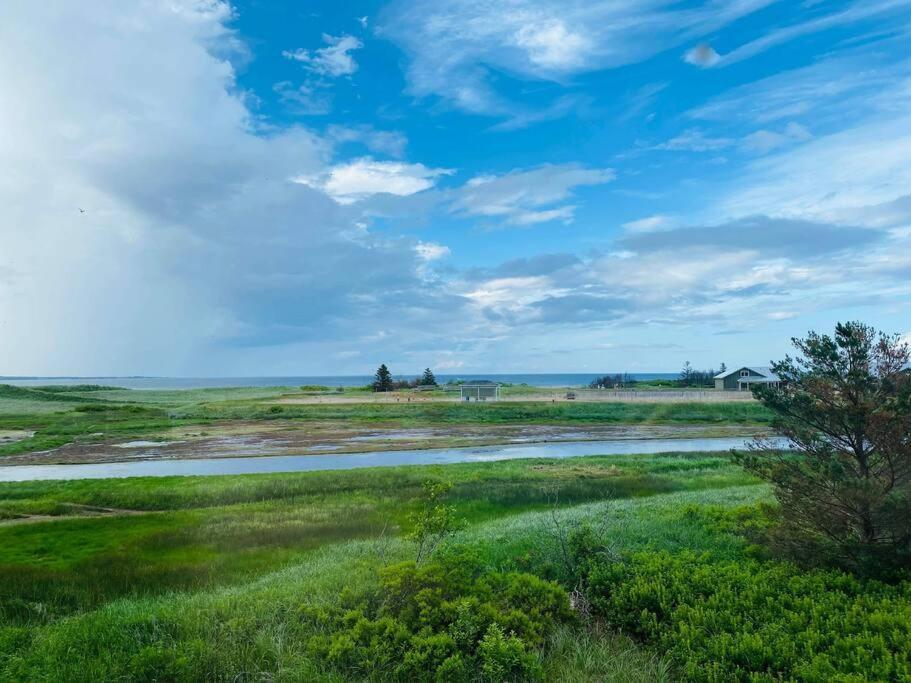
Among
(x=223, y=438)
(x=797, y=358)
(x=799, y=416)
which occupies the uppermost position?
(x=797, y=358)

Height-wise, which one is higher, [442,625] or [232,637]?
[442,625]

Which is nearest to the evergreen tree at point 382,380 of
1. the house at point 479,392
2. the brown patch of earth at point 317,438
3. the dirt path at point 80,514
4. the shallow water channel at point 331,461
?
the house at point 479,392

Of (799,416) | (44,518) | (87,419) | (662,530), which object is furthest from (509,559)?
(87,419)

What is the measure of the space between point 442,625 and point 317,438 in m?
39.1

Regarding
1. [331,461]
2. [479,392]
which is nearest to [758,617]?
[331,461]

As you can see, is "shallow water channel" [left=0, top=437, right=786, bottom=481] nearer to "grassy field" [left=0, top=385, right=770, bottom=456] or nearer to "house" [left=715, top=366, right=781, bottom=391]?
"grassy field" [left=0, top=385, right=770, bottom=456]

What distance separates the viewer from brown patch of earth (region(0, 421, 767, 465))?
36.1m

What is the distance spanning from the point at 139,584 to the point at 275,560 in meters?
2.62

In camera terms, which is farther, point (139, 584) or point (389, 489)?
point (389, 489)

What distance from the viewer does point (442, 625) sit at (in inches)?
261

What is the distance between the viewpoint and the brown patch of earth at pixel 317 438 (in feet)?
118

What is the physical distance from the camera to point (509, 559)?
9227mm

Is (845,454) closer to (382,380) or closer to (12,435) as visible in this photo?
(12,435)

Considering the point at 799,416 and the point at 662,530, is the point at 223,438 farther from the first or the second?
the point at 799,416
